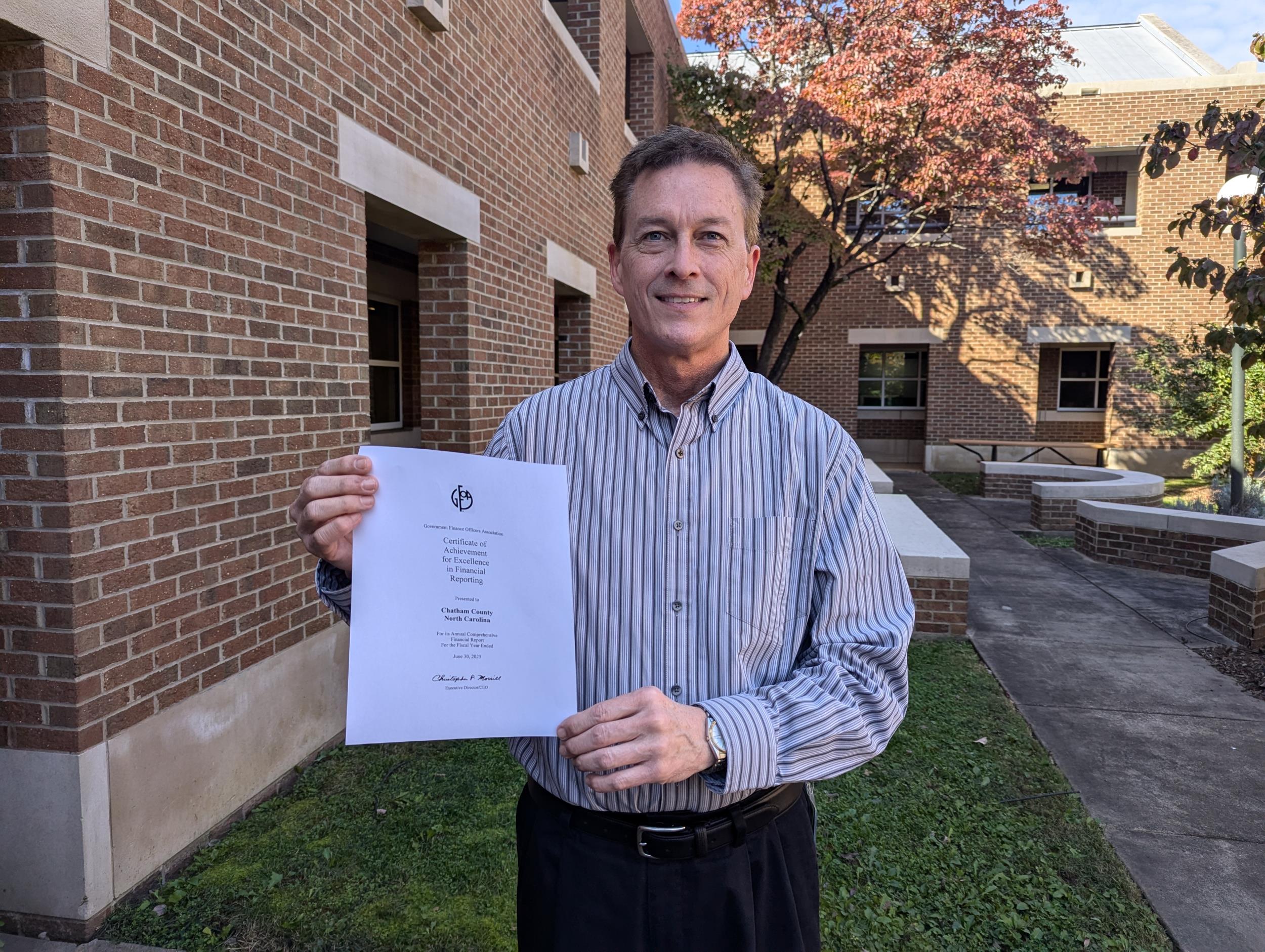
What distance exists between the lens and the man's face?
62.8 inches

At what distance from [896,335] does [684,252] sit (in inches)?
→ 716

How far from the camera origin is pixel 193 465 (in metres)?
3.12

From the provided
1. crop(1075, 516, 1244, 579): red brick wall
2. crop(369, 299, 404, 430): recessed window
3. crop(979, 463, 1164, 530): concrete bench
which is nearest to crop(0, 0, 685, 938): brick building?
crop(369, 299, 404, 430): recessed window

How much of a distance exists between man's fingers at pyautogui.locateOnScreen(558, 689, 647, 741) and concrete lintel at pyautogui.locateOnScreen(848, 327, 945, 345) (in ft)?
60.6

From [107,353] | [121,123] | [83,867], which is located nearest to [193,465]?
[107,353]

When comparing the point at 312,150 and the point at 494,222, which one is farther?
the point at 494,222

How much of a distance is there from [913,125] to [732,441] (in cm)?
1062

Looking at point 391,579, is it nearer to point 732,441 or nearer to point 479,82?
point 732,441

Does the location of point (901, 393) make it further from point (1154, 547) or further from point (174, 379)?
point (174, 379)

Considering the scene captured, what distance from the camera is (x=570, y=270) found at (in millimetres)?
8125

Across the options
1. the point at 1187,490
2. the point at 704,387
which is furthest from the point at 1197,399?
the point at 704,387

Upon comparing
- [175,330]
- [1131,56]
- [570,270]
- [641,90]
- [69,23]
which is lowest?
[175,330]

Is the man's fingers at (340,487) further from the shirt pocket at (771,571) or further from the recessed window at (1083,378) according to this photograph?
the recessed window at (1083,378)

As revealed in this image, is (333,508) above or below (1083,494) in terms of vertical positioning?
above
